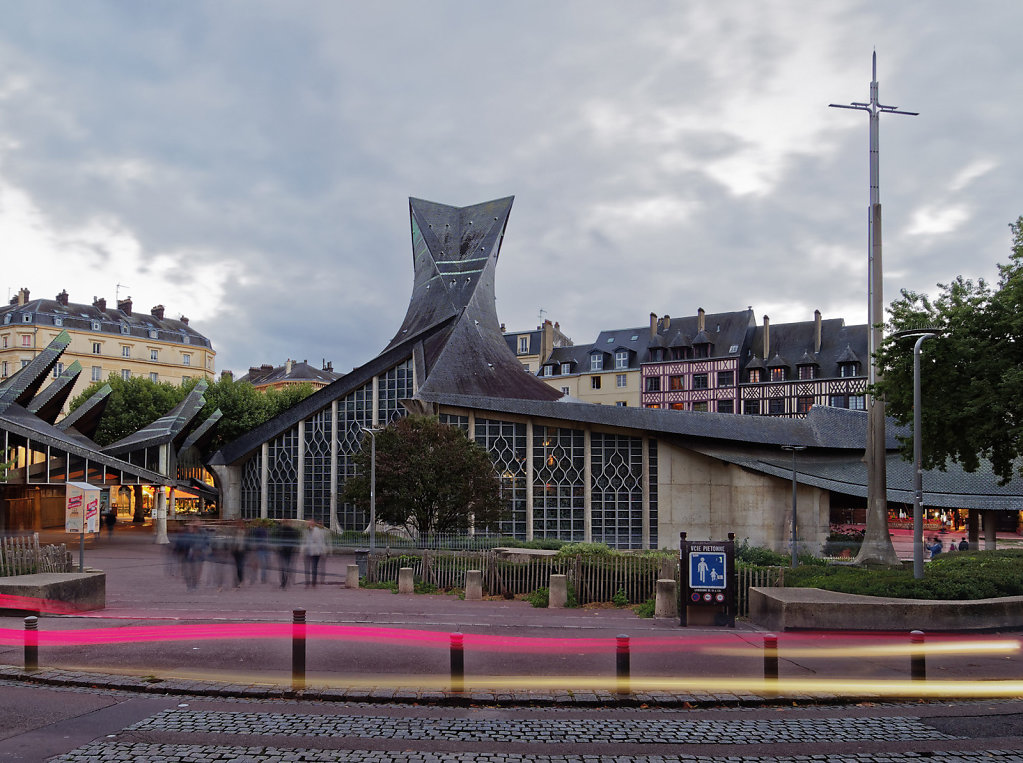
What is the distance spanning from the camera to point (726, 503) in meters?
43.4

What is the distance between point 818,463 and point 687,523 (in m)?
7.28

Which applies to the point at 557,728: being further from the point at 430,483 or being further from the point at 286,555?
the point at 430,483

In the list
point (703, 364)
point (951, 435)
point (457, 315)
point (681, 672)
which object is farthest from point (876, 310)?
point (703, 364)

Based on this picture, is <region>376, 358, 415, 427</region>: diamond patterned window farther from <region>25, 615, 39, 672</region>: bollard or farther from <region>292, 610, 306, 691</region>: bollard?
<region>292, 610, 306, 691</region>: bollard

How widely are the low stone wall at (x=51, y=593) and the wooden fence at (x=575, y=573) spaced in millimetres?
7748

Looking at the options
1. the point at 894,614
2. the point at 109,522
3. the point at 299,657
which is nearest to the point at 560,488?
the point at 109,522

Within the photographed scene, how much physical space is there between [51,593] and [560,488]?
31022 mm

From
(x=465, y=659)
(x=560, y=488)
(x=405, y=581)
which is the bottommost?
(x=405, y=581)

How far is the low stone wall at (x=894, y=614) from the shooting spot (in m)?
14.1

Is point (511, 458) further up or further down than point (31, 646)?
further up

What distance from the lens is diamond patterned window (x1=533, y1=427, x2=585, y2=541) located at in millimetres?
45156

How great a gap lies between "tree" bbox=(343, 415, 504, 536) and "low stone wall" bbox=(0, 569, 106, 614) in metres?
14.2

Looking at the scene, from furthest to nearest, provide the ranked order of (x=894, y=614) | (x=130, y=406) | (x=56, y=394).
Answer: (x=130, y=406)
(x=56, y=394)
(x=894, y=614)

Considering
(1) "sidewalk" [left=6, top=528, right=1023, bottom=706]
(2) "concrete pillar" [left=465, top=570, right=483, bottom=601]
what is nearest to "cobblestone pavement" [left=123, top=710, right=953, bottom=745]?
(1) "sidewalk" [left=6, top=528, right=1023, bottom=706]
